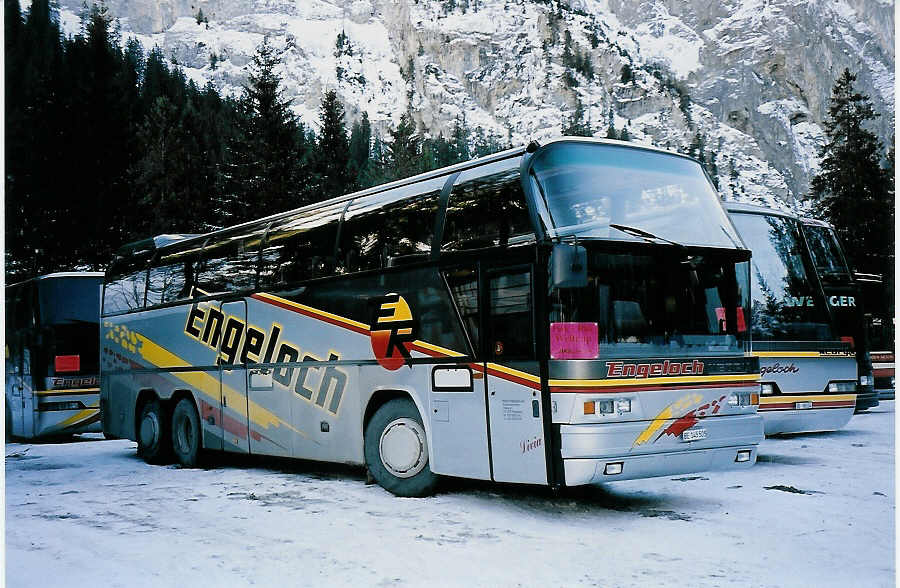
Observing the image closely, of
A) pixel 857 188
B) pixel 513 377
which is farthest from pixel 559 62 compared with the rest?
pixel 513 377

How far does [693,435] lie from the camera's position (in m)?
7.19

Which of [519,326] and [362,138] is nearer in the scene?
[519,326]

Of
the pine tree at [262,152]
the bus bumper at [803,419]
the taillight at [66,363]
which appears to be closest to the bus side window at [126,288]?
the taillight at [66,363]

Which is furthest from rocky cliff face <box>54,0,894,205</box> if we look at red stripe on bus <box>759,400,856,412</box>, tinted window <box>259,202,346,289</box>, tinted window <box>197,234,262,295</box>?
tinted window <box>197,234,262,295</box>

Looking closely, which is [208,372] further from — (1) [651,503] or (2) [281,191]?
(2) [281,191]

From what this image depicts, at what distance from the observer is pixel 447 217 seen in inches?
318

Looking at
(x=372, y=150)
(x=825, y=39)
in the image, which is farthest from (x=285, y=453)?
(x=372, y=150)

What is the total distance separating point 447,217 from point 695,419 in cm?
266

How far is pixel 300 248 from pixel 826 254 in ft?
24.3

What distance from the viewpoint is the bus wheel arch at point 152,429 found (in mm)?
11945

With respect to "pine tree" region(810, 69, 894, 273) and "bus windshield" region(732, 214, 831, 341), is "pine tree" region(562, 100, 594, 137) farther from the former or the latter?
"bus windshield" region(732, 214, 831, 341)

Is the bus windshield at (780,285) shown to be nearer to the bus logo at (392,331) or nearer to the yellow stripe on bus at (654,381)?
the yellow stripe on bus at (654,381)

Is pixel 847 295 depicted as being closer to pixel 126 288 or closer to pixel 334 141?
pixel 126 288

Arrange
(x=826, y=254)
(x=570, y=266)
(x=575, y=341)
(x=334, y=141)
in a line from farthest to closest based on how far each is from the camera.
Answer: (x=334, y=141) → (x=826, y=254) → (x=575, y=341) → (x=570, y=266)
